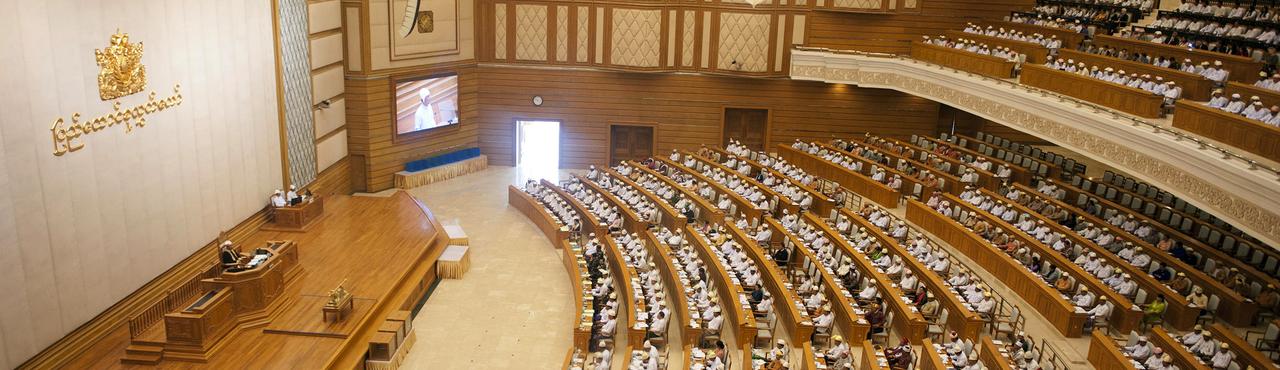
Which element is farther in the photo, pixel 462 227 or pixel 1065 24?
pixel 1065 24

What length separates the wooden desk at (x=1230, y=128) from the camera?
11266mm

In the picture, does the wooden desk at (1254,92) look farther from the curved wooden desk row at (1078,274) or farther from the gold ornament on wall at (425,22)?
the gold ornament on wall at (425,22)

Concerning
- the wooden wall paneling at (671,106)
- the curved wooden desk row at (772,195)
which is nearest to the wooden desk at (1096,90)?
the curved wooden desk row at (772,195)

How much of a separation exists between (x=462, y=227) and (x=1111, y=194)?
1188 cm

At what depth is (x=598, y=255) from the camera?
14.9m

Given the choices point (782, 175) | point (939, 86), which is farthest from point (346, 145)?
point (939, 86)

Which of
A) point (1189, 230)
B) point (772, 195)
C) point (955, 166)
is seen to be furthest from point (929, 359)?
point (955, 166)

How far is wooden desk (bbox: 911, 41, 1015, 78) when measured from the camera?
17531mm

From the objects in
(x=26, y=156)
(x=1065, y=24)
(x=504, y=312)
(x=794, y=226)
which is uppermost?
(x=1065, y=24)

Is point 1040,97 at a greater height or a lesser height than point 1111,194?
greater

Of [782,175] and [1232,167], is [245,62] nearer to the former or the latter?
[782,175]

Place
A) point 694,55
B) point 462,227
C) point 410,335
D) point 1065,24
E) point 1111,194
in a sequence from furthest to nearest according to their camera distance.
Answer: point 694,55, point 1065,24, point 462,227, point 1111,194, point 410,335

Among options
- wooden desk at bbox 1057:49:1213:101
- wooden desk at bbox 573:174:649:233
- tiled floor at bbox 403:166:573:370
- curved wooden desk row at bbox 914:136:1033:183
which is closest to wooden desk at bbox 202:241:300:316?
tiled floor at bbox 403:166:573:370

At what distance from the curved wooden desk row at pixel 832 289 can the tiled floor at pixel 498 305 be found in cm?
359
